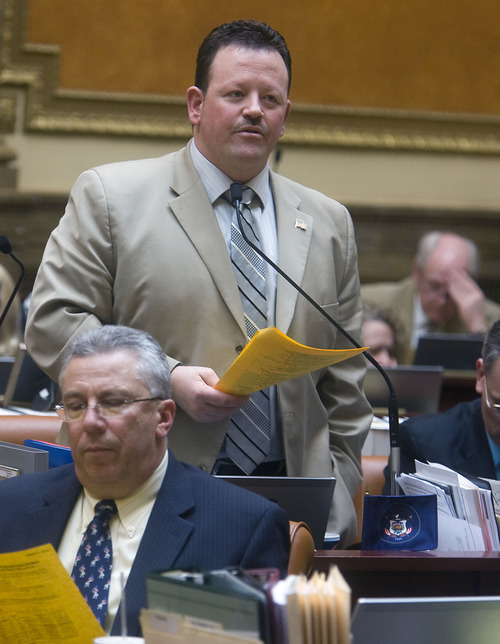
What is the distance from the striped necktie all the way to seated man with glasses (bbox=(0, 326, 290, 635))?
0.81 ft

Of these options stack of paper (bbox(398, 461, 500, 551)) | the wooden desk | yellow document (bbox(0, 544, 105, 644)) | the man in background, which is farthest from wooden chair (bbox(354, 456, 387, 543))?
the man in background

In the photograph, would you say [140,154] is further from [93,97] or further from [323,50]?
[323,50]

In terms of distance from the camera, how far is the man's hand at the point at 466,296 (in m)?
6.51

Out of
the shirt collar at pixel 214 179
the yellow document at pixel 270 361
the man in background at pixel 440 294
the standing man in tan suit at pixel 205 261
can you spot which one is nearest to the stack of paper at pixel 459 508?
the standing man in tan suit at pixel 205 261

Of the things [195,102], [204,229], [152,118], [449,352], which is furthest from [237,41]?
[152,118]

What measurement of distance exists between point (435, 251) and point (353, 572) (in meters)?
4.66

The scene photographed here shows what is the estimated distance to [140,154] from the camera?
24.7ft

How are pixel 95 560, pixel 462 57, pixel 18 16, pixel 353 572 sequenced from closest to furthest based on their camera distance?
pixel 95 560 < pixel 353 572 < pixel 18 16 < pixel 462 57

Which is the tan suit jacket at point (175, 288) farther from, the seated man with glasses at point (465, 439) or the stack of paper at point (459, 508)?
the seated man with glasses at point (465, 439)

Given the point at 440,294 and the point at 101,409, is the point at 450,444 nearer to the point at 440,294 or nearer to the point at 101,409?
the point at 101,409

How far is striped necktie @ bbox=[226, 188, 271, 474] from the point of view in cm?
233

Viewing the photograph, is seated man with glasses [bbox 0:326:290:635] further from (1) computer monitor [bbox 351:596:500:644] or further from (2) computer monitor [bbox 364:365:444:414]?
(2) computer monitor [bbox 364:365:444:414]

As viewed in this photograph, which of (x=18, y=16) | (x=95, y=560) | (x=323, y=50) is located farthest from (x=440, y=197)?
(x=95, y=560)

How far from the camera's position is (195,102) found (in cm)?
245
